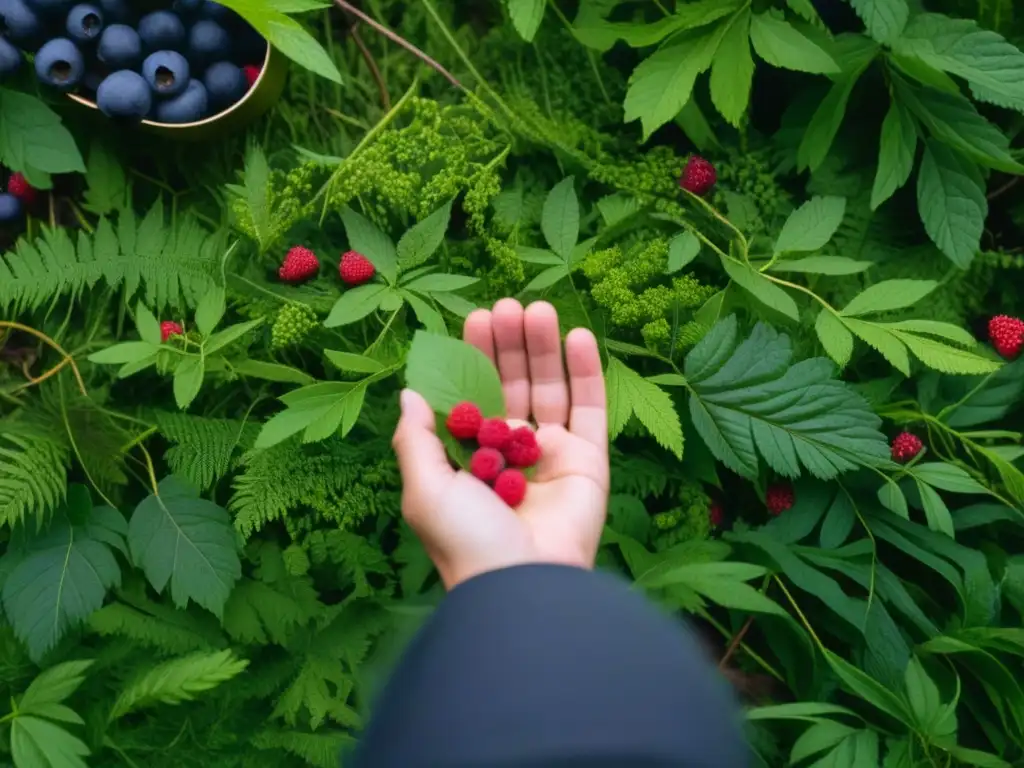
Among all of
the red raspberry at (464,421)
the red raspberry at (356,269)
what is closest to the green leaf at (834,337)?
the red raspberry at (464,421)

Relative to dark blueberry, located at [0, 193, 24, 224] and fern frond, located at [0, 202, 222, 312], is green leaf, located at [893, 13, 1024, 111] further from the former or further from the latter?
dark blueberry, located at [0, 193, 24, 224]

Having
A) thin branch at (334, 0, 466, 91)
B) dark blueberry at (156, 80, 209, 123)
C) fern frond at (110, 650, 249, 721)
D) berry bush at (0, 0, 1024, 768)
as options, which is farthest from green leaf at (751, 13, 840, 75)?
fern frond at (110, 650, 249, 721)

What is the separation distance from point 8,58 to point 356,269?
591 mm

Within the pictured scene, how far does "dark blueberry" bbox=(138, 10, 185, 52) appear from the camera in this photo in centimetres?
110

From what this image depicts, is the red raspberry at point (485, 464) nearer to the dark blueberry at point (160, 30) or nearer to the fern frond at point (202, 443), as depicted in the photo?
the fern frond at point (202, 443)

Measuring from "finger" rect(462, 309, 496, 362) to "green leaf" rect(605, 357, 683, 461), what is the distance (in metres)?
0.20

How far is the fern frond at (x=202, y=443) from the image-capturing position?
108 centimetres

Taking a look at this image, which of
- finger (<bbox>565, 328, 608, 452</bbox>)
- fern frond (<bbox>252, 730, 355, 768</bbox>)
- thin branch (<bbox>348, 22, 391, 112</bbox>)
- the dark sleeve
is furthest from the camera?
thin branch (<bbox>348, 22, 391, 112</bbox>)

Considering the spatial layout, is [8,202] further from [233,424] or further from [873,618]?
[873,618]

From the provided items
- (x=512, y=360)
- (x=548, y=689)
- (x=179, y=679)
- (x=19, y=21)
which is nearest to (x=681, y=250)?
(x=512, y=360)

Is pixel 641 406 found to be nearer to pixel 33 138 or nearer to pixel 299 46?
pixel 299 46

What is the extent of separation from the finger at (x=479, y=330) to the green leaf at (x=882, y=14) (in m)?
0.61

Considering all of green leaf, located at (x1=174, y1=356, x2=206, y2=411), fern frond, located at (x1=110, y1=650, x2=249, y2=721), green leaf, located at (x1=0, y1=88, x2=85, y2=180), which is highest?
green leaf, located at (x1=0, y1=88, x2=85, y2=180)

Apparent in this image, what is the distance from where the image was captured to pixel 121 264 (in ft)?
3.75
